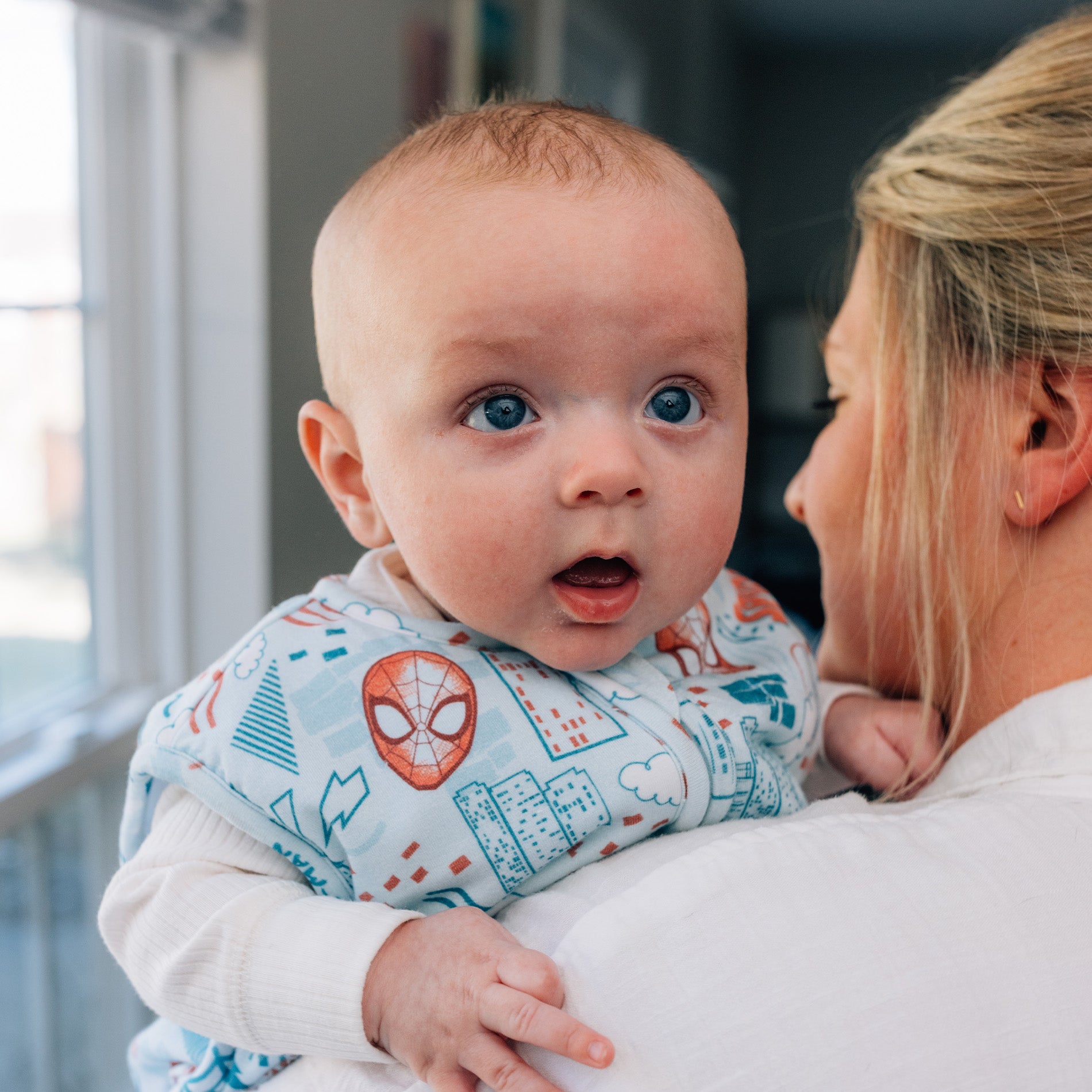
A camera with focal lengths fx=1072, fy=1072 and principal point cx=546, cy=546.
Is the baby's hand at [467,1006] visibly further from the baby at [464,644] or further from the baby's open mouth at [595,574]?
the baby's open mouth at [595,574]

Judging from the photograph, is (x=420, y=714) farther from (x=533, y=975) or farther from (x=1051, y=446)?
(x=1051, y=446)

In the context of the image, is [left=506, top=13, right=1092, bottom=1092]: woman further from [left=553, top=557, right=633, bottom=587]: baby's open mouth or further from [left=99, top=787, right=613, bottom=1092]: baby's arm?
[left=553, top=557, right=633, bottom=587]: baby's open mouth

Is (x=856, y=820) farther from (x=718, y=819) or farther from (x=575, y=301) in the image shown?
(x=575, y=301)

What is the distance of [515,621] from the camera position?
675 mm

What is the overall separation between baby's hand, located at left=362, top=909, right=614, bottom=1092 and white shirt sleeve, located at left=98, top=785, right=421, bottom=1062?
0.6 inches

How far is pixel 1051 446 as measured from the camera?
2.54 feet

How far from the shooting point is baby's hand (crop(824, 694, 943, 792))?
0.89 m

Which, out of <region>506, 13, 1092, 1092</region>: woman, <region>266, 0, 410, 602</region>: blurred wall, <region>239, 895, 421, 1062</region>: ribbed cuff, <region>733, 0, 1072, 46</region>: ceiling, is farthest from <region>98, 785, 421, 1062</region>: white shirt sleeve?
<region>733, 0, 1072, 46</region>: ceiling

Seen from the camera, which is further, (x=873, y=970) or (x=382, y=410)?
(x=382, y=410)

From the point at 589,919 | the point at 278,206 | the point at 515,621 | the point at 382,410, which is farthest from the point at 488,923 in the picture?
the point at 278,206

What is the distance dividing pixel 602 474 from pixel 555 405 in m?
0.06

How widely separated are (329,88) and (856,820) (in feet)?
6.41

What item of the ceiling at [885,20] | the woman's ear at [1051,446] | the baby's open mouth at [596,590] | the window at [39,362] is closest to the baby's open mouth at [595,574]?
the baby's open mouth at [596,590]

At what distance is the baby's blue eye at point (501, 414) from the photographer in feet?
2.10
